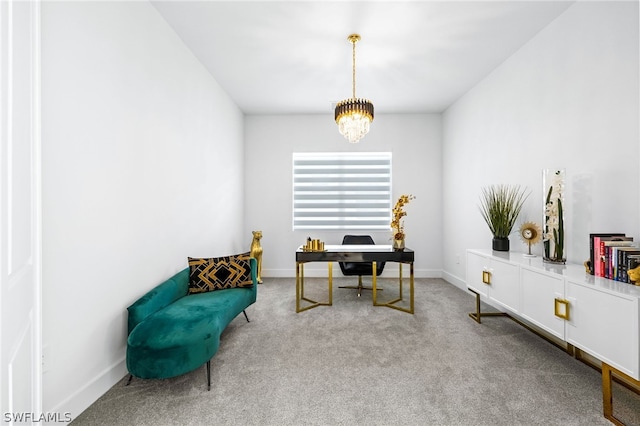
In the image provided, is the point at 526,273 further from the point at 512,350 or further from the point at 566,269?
the point at 512,350

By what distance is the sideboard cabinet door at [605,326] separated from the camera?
4.61 feet

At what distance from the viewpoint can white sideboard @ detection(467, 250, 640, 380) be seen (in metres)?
1.44

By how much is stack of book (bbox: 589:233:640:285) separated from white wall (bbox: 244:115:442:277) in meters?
3.01

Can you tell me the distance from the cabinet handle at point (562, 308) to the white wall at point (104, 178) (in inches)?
118

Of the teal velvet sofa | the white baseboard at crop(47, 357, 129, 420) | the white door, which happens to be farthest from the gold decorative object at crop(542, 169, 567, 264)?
the white baseboard at crop(47, 357, 129, 420)

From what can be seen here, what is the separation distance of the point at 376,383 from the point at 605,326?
4.49 feet

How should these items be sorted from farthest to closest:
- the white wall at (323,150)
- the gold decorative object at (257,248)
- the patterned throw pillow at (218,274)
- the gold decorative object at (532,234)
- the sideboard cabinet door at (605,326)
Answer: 1. the white wall at (323,150)
2. the gold decorative object at (257,248)
3. the patterned throw pillow at (218,274)
4. the gold decorative object at (532,234)
5. the sideboard cabinet door at (605,326)

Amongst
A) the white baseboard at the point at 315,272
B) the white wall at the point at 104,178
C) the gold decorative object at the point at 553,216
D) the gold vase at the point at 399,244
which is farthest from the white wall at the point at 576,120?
the white wall at the point at 104,178

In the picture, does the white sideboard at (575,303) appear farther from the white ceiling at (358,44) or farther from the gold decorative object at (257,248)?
the gold decorative object at (257,248)

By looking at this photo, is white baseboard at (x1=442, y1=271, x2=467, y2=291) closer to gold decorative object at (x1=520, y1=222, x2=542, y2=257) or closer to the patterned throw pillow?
gold decorative object at (x1=520, y1=222, x2=542, y2=257)

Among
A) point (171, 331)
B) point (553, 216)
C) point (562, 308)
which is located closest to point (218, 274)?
point (171, 331)

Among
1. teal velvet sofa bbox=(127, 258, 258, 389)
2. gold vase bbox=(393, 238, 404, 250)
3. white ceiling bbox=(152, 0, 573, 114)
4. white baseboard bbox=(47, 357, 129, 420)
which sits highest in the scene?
white ceiling bbox=(152, 0, 573, 114)

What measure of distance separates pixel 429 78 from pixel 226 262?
3.38 m

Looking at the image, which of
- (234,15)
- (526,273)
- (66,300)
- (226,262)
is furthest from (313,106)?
(66,300)
